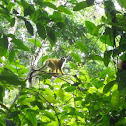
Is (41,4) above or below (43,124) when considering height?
above

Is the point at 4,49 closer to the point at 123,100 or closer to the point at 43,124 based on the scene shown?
the point at 43,124

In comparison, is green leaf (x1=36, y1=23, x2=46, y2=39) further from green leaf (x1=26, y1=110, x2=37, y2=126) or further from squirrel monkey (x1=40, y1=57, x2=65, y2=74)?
squirrel monkey (x1=40, y1=57, x2=65, y2=74)

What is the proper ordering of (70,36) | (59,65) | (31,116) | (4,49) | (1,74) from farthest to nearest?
(70,36) → (59,65) → (31,116) → (4,49) → (1,74)

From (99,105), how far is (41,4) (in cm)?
59

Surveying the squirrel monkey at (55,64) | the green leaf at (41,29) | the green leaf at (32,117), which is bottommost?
the green leaf at (32,117)

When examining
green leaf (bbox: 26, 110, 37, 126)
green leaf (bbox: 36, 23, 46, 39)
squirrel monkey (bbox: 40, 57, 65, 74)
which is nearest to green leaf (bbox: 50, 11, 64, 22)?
green leaf (bbox: 36, 23, 46, 39)

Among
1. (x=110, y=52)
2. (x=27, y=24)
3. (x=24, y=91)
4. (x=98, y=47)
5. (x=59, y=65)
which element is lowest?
(x=24, y=91)

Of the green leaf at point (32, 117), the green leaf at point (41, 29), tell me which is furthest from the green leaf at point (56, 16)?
the green leaf at point (32, 117)

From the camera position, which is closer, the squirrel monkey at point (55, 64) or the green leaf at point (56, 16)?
the green leaf at point (56, 16)

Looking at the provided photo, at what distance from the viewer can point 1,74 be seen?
606 millimetres

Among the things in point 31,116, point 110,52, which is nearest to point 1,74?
point 31,116

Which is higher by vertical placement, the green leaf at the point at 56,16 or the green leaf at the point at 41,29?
the green leaf at the point at 56,16

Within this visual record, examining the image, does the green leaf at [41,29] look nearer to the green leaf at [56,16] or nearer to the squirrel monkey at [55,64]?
the green leaf at [56,16]

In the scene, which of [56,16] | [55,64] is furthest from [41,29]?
[55,64]
